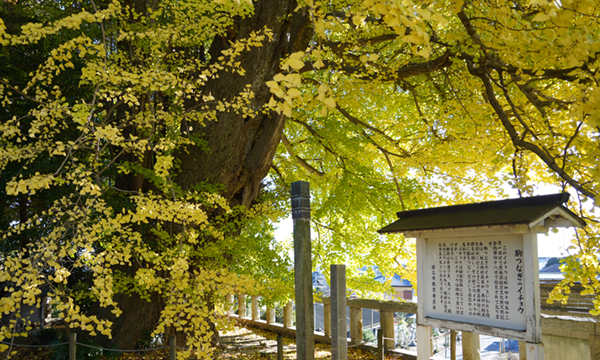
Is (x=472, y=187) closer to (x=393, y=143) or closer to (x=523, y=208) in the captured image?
(x=393, y=143)

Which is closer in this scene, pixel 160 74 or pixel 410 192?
pixel 160 74

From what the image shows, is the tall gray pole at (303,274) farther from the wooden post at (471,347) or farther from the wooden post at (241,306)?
the wooden post at (241,306)

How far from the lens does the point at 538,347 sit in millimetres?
3561

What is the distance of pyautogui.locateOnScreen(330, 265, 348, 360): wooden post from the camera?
4.27 m

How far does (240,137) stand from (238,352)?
14.8 feet

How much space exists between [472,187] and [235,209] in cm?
436

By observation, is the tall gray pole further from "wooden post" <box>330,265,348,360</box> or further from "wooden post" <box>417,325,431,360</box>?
"wooden post" <box>417,325,431,360</box>

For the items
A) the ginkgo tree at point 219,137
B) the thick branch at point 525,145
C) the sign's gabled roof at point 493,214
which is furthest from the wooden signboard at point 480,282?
the ginkgo tree at point 219,137

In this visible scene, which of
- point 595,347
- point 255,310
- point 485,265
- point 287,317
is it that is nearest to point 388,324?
point 287,317

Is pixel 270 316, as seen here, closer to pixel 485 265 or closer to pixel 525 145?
pixel 485 265

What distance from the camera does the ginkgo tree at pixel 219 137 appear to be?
13.4 ft

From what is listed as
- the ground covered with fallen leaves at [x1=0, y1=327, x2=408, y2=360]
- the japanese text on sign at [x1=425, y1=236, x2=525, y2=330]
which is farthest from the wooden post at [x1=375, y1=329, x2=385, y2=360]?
the japanese text on sign at [x1=425, y1=236, x2=525, y2=330]

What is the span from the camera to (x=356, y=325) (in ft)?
27.8

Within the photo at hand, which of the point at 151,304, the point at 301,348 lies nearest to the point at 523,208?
the point at 301,348
